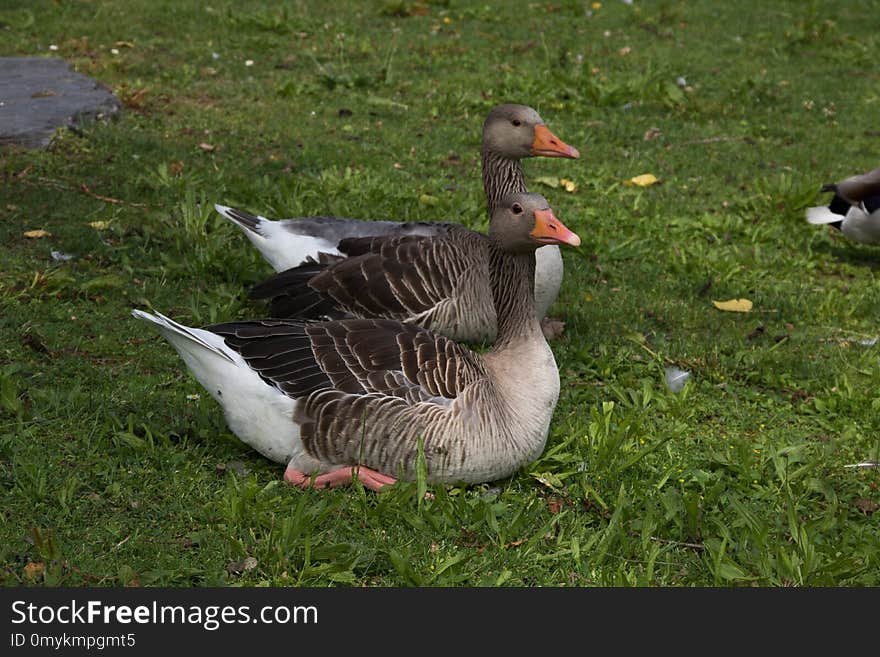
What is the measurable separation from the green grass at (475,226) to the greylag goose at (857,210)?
20 centimetres

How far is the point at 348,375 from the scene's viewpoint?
4703 mm

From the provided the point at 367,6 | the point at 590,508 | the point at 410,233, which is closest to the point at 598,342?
the point at 410,233

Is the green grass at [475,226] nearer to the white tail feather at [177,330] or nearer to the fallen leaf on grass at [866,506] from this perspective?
the fallen leaf on grass at [866,506]

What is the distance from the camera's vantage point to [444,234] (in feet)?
20.7

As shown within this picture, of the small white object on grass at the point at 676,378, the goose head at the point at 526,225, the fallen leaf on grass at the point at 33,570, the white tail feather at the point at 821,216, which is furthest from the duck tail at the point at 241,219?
the white tail feather at the point at 821,216

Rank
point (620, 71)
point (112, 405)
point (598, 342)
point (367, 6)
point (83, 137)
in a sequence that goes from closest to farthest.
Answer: point (112, 405) < point (598, 342) < point (83, 137) < point (620, 71) < point (367, 6)

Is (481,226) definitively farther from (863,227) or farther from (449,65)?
(449,65)

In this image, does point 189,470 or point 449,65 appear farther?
point 449,65

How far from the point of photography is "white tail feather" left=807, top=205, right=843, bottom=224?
7960mm

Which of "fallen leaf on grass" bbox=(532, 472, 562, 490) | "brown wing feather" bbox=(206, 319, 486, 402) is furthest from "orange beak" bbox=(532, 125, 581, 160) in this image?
"fallen leaf on grass" bbox=(532, 472, 562, 490)

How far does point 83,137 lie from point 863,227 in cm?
560

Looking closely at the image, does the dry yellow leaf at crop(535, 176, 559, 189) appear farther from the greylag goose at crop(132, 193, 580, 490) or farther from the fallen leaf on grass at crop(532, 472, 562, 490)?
the fallen leaf on grass at crop(532, 472, 562, 490)

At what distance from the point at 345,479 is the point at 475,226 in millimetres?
3256

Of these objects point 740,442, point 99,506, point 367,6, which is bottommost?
point 367,6
